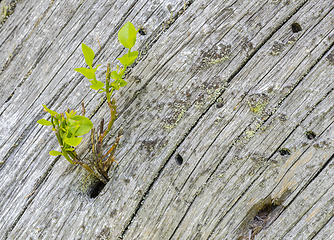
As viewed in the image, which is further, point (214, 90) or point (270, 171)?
point (214, 90)

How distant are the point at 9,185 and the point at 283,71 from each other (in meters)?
2.15

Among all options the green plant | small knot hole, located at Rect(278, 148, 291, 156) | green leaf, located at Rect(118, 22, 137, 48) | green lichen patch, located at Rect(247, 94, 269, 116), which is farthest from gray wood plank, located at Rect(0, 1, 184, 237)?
small knot hole, located at Rect(278, 148, 291, 156)

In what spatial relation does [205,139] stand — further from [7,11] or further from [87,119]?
[7,11]

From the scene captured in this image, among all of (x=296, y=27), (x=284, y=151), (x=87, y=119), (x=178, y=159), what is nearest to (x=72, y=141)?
(x=87, y=119)

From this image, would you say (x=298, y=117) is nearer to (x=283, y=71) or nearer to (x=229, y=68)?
(x=283, y=71)

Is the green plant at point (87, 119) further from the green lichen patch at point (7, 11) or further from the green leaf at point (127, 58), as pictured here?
the green lichen patch at point (7, 11)

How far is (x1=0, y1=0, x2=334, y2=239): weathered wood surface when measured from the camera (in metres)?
1.60

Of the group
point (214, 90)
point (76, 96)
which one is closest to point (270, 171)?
point (214, 90)

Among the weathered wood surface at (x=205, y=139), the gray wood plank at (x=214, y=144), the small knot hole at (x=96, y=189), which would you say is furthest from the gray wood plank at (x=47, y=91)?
the gray wood plank at (x=214, y=144)

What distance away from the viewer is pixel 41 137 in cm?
194

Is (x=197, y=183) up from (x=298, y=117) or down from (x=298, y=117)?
down

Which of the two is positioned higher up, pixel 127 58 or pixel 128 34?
pixel 128 34

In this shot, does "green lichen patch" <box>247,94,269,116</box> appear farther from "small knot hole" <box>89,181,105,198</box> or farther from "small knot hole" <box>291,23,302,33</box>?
"small knot hole" <box>89,181,105,198</box>

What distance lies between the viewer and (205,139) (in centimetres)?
169
